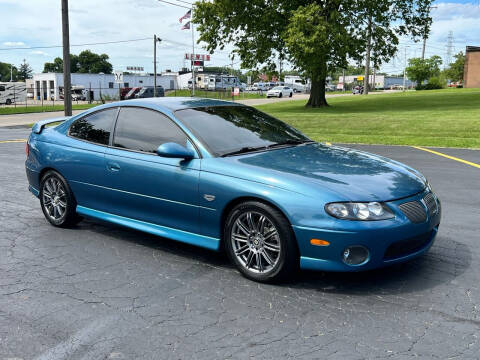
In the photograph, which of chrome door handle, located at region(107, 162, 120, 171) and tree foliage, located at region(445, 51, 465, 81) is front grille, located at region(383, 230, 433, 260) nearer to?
chrome door handle, located at region(107, 162, 120, 171)

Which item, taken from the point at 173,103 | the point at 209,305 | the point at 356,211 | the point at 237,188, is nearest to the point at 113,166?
the point at 173,103

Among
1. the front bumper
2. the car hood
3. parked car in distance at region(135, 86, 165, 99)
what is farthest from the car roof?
parked car in distance at region(135, 86, 165, 99)

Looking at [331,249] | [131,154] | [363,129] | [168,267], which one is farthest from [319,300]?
[363,129]

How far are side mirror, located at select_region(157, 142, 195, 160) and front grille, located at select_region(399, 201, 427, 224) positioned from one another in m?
1.85

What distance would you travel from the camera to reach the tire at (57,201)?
589cm

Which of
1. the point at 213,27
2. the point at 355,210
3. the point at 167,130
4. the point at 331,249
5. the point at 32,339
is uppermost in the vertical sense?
the point at 213,27

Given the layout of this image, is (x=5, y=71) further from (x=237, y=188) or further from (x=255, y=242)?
(x=255, y=242)

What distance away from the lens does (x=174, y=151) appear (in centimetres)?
458

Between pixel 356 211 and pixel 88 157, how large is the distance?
301cm

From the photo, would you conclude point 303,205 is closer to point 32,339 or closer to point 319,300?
point 319,300

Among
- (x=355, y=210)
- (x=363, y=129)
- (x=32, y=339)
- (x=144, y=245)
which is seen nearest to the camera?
(x=32, y=339)

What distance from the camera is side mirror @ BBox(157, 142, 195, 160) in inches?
180

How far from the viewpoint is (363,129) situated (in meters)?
19.6

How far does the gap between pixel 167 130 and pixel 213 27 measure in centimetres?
2876
